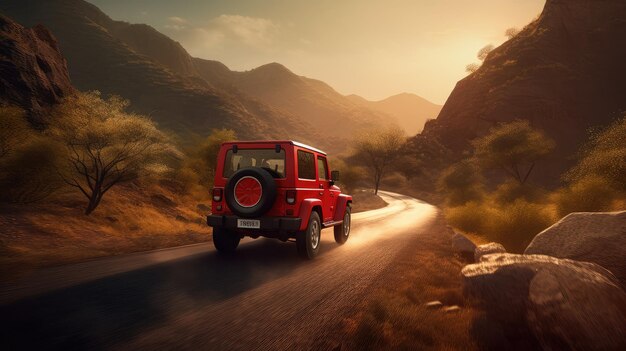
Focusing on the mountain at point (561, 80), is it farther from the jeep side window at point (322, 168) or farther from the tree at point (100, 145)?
the tree at point (100, 145)

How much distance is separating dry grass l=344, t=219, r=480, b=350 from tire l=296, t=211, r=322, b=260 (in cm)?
166

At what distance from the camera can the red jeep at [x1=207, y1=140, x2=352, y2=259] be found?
589cm

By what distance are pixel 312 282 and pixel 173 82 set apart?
304 feet

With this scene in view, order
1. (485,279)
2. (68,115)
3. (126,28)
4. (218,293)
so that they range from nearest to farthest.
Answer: (485,279)
(218,293)
(68,115)
(126,28)

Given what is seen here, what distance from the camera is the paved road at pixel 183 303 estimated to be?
9.19 feet

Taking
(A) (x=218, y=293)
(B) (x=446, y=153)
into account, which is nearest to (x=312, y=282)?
(A) (x=218, y=293)

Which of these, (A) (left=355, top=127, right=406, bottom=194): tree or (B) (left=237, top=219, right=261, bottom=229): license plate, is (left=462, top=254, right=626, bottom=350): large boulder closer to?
(B) (left=237, top=219, right=261, bottom=229): license plate

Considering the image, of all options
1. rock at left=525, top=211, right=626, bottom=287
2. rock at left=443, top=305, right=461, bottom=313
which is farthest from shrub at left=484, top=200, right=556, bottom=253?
rock at left=443, top=305, right=461, bottom=313

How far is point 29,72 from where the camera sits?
18.9 m

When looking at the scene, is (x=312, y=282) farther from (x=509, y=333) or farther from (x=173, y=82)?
(x=173, y=82)

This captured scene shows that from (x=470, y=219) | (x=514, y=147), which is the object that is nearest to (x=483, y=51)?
(x=514, y=147)

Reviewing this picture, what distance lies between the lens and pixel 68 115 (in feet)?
41.4

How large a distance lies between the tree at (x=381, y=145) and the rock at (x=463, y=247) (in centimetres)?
4902

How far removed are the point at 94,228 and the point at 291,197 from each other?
9.20m
